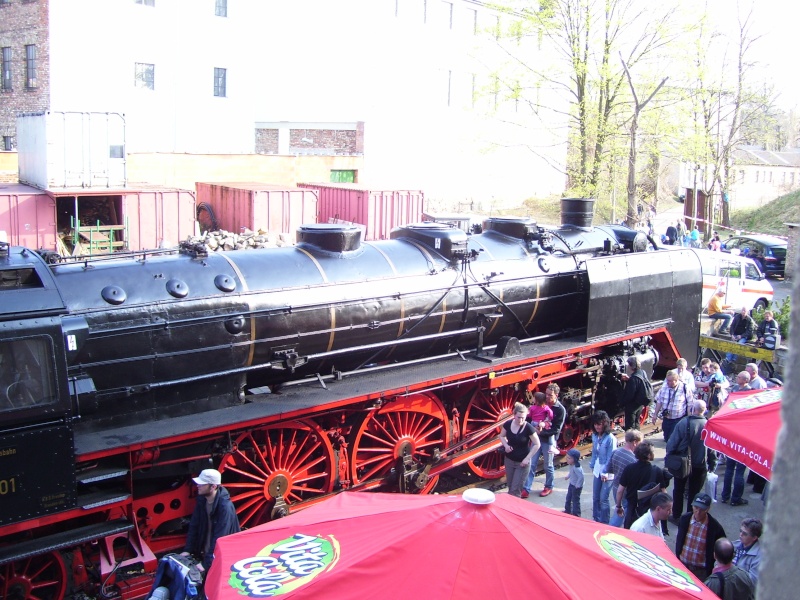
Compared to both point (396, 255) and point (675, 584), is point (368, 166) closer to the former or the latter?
point (396, 255)

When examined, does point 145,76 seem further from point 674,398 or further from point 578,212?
point 674,398

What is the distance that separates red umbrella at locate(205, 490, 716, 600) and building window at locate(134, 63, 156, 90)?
32827mm

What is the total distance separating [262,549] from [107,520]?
2813 mm

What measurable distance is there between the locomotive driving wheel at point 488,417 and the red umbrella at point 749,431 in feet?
11.4

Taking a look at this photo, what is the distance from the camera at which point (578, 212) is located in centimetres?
1284

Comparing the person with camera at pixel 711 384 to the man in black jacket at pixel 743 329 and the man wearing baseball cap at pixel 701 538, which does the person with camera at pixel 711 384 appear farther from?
the man wearing baseball cap at pixel 701 538

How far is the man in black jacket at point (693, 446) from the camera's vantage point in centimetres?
882

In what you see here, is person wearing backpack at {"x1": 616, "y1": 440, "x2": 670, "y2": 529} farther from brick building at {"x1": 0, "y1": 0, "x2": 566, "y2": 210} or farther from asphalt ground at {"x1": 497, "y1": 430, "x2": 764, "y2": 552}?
brick building at {"x1": 0, "y1": 0, "x2": 566, "y2": 210}

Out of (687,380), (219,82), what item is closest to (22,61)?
(219,82)

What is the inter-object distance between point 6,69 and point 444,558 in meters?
37.6

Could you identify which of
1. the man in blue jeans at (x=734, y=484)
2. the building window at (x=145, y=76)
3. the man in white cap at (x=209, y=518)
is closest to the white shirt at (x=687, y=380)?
the man in blue jeans at (x=734, y=484)

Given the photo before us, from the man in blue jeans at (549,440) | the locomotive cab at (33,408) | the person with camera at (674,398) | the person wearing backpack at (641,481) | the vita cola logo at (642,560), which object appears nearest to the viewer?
the vita cola logo at (642,560)

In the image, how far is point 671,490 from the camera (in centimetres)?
1017

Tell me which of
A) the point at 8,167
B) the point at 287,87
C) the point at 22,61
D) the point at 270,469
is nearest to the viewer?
the point at 270,469
